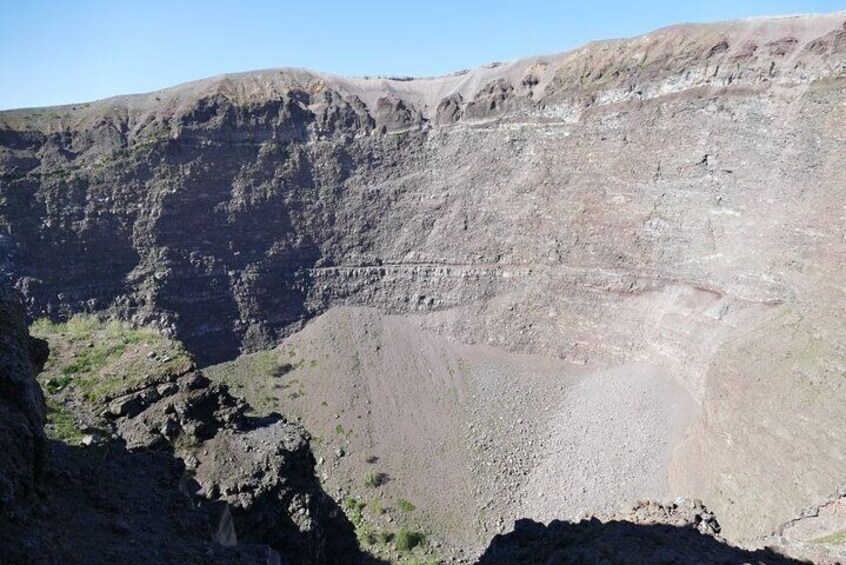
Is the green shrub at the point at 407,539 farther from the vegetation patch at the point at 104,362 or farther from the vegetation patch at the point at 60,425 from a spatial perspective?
the vegetation patch at the point at 60,425

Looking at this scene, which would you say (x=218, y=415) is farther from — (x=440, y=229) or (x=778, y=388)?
(x=440, y=229)

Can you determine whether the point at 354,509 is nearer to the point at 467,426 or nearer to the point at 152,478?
the point at 467,426

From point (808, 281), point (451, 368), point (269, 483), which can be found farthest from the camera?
point (451, 368)

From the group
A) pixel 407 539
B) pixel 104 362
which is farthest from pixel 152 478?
pixel 407 539

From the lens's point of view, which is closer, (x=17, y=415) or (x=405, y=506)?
(x=17, y=415)

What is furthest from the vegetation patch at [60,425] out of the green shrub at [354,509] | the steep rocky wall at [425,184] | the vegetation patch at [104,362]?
the steep rocky wall at [425,184]

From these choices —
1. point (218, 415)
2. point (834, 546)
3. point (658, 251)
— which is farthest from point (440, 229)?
point (834, 546)
